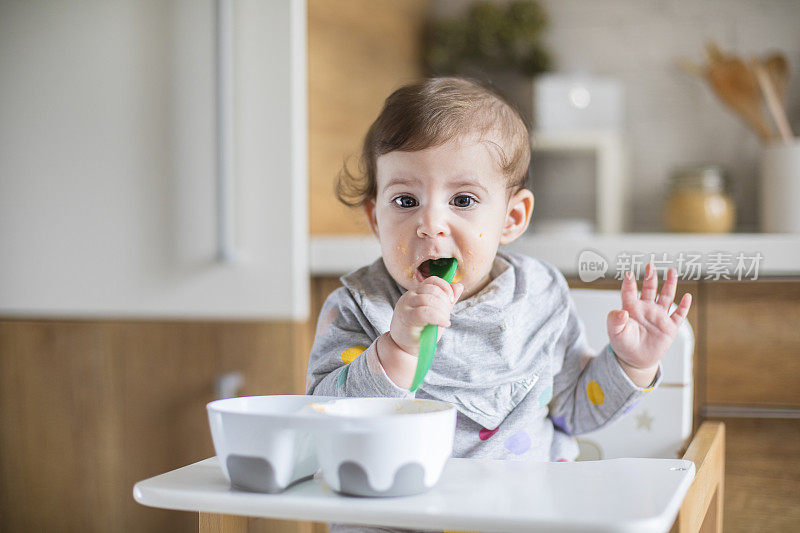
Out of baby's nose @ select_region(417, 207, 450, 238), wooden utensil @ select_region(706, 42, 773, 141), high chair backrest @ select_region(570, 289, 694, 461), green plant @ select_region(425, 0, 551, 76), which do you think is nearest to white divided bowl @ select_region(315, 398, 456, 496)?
baby's nose @ select_region(417, 207, 450, 238)

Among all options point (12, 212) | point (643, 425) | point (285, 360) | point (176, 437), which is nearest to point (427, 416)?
point (643, 425)

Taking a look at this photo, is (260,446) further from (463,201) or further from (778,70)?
(778,70)

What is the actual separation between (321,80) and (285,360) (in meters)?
0.47

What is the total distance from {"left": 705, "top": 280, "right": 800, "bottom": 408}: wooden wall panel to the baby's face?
559 mm

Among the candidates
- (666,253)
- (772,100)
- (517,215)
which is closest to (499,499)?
(517,215)

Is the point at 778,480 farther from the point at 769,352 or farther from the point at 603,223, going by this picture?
the point at 603,223

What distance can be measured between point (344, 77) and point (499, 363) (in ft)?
2.70

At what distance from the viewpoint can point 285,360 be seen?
4.11 ft

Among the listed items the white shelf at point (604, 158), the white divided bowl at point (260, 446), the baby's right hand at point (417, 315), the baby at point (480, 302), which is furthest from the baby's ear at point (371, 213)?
the white shelf at point (604, 158)

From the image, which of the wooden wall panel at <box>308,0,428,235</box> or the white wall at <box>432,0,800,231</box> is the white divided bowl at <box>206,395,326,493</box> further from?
the white wall at <box>432,0,800,231</box>

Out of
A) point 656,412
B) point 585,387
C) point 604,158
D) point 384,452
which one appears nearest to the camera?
point 384,452

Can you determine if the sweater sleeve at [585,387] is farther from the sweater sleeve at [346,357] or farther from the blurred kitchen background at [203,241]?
the blurred kitchen background at [203,241]

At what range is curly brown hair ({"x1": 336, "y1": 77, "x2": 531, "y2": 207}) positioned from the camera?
0.70 metres

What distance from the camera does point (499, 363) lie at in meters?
0.75
